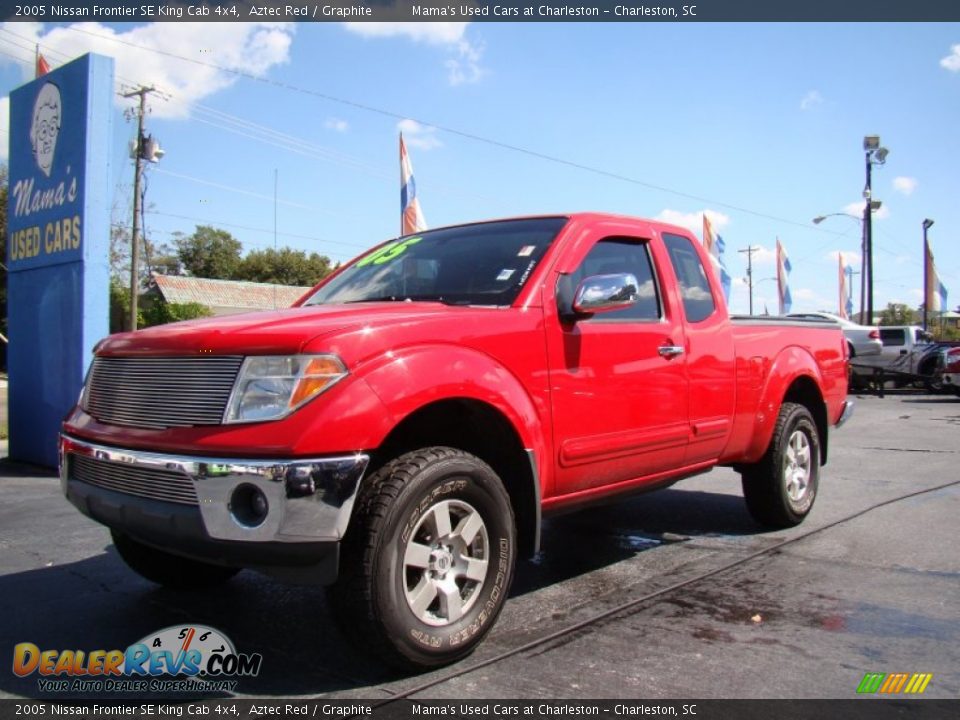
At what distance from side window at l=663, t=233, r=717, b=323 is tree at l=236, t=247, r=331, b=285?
57.7 metres

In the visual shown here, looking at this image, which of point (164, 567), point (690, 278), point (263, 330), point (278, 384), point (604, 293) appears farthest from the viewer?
point (690, 278)

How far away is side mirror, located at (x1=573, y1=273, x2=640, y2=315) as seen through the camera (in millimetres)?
3652

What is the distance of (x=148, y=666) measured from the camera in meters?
3.15

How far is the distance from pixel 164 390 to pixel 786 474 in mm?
4075

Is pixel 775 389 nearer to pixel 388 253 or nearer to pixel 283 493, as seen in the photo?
pixel 388 253

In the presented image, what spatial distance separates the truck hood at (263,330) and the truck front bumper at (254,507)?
0.41 m

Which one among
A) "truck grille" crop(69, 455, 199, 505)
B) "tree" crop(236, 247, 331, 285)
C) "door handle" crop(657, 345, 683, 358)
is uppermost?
"tree" crop(236, 247, 331, 285)

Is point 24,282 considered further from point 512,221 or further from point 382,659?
point 382,659

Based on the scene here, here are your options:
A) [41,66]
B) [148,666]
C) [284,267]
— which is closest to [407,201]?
[41,66]

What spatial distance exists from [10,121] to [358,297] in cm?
687

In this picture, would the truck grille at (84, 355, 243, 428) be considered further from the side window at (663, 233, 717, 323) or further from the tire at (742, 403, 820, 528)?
the tire at (742, 403, 820, 528)

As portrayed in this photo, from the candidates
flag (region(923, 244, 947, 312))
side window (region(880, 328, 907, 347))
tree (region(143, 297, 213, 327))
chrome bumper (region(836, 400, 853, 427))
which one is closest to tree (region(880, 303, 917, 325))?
flag (region(923, 244, 947, 312))

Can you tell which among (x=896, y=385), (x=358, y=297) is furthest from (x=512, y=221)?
(x=896, y=385)

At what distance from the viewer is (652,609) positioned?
12.5 ft
